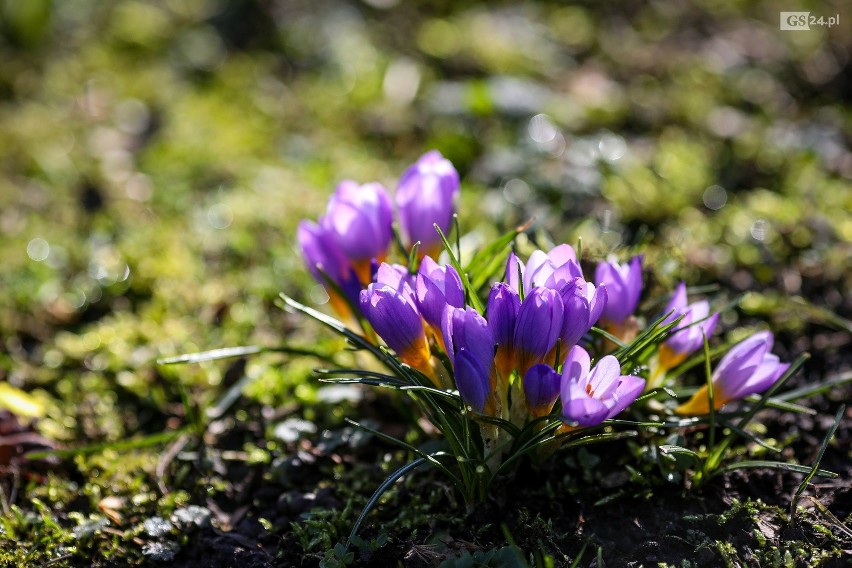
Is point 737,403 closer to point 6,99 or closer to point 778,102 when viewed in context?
point 778,102

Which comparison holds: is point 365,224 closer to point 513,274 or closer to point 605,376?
point 513,274

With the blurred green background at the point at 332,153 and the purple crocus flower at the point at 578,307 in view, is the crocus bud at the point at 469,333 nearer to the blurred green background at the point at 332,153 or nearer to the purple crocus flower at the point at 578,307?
the purple crocus flower at the point at 578,307

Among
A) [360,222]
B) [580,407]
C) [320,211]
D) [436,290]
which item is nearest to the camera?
[580,407]

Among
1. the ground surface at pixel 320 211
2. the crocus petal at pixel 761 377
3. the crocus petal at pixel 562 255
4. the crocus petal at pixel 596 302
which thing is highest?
the crocus petal at pixel 562 255

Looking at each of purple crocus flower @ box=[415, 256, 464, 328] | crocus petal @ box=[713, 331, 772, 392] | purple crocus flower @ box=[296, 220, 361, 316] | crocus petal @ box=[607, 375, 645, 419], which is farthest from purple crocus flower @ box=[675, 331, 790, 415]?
purple crocus flower @ box=[296, 220, 361, 316]

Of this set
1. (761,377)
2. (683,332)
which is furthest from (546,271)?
(761,377)

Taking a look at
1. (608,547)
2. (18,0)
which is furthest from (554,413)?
(18,0)

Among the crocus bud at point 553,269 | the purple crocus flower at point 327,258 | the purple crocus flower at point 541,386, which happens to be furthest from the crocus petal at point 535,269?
the purple crocus flower at point 327,258
